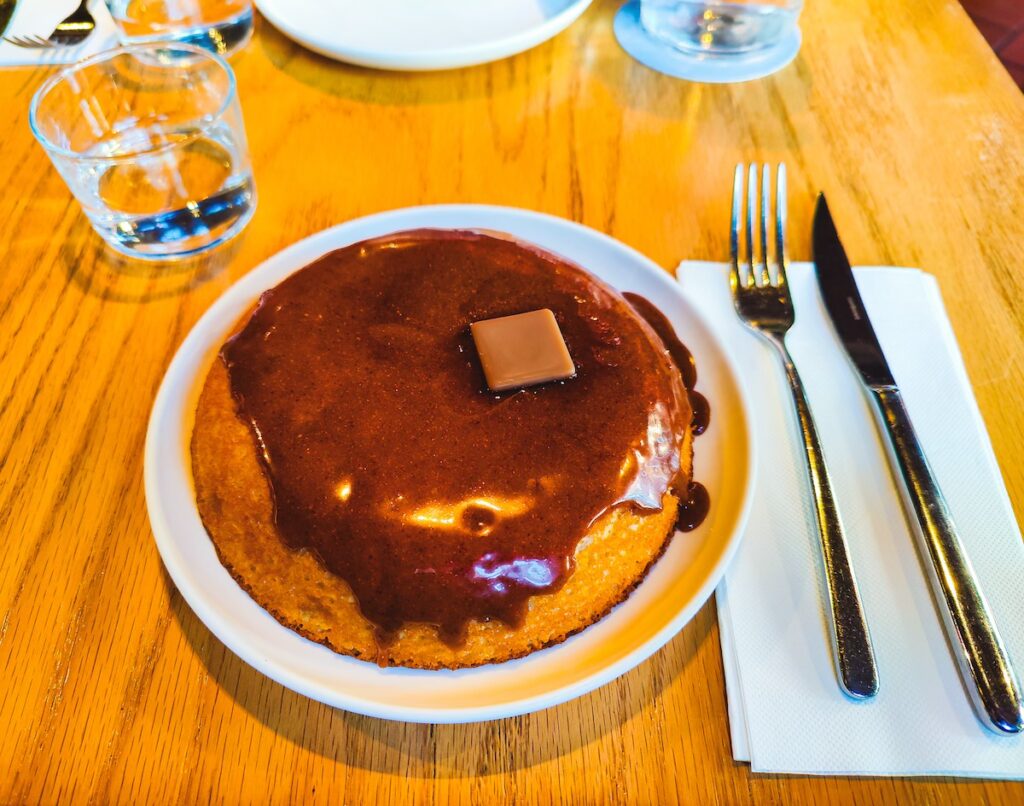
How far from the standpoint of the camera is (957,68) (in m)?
1.93

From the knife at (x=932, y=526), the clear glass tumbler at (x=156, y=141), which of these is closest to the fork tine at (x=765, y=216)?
the knife at (x=932, y=526)

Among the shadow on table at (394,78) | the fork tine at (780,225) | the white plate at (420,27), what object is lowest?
the fork tine at (780,225)

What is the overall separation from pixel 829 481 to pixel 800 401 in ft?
0.54

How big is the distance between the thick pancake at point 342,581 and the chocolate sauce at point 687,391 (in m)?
0.03

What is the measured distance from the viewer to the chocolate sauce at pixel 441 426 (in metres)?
0.93

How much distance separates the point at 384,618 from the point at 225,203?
1018mm

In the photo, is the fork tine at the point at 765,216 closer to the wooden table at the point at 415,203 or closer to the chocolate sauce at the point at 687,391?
the wooden table at the point at 415,203

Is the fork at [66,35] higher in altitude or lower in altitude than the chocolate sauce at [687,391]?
higher

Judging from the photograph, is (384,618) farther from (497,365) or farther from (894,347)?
(894,347)

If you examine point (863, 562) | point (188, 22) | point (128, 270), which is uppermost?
point (188, 22)

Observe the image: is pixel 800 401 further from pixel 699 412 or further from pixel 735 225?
pixel 735 225

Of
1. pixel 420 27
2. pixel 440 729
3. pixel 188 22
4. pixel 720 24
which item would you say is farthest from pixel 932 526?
pixel 188 22

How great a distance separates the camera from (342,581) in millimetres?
956

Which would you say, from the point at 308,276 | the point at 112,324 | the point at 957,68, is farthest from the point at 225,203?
the point at 957,68
